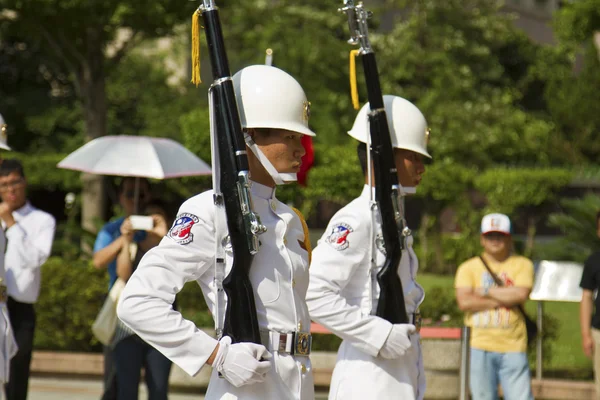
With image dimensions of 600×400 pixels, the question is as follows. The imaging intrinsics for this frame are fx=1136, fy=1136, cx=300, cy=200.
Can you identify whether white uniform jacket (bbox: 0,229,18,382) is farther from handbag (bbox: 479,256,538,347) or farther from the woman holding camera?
handbag (bbox: 479,256,538,347)

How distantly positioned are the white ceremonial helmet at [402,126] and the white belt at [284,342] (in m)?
2.03

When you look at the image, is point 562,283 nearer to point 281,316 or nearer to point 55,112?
point 281,316

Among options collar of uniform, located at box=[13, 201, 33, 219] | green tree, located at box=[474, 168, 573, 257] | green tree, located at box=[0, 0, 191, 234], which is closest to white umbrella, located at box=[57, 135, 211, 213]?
collar of uniform, located at box=[13, 201, 33, 219]

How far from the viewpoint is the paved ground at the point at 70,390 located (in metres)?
10.2

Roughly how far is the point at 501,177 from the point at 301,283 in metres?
20.4

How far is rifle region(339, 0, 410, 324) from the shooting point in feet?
16.8

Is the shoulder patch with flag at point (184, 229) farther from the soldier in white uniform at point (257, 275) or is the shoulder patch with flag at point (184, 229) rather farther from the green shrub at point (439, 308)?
the green shrub at point (439, 308)

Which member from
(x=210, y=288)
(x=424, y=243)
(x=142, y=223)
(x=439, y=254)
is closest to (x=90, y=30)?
(x=439, y=254)

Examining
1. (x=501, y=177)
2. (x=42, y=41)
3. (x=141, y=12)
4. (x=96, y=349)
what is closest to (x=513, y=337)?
(x=96, y=349)

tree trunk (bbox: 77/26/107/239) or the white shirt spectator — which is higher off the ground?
tree trunk (bbox: 77/26/107/239)

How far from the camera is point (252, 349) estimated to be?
3434 millimetres

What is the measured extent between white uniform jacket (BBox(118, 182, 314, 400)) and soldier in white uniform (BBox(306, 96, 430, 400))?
3.32ft

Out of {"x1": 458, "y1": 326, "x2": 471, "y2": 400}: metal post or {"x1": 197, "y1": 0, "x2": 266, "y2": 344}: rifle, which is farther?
{"x1": 458, "y1": 326, "x2": 471, "y2": 400}: metal post

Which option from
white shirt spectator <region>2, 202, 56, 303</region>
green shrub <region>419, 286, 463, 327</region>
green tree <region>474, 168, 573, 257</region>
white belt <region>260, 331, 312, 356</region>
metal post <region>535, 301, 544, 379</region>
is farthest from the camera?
green tree <region>474, 168, 573, 257</region>
